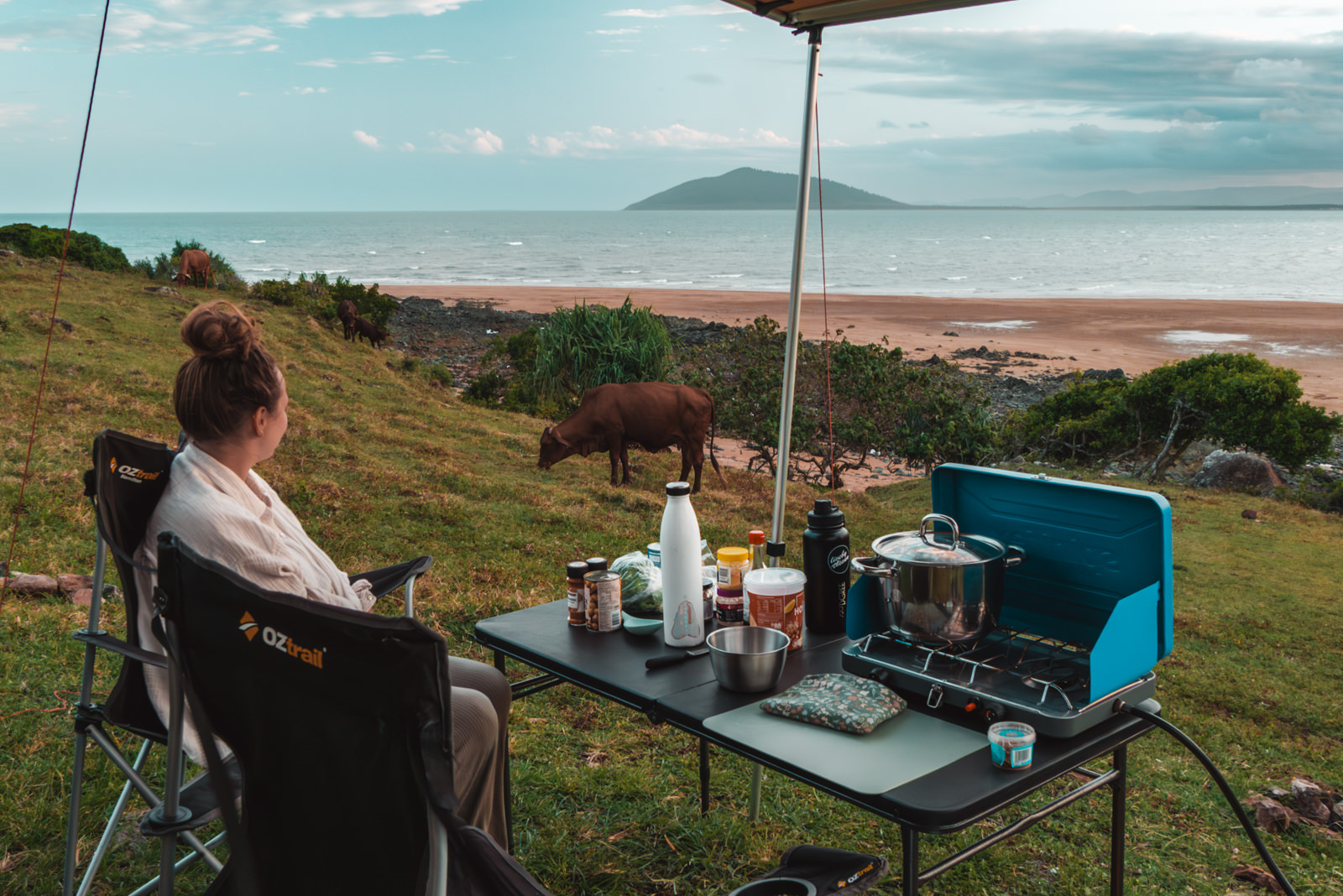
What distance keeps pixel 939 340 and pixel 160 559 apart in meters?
25.8

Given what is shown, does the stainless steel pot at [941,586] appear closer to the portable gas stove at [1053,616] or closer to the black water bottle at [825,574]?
the portable gas stove at [1053,616]

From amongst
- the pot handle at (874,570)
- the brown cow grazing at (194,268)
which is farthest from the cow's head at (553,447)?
the brown cow grazing at (194,268)

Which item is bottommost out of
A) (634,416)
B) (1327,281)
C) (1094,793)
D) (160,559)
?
(1094,793)

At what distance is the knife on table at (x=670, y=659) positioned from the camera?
1825 millimetres

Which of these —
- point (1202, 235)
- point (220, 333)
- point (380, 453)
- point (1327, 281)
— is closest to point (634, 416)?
point (380, 453)

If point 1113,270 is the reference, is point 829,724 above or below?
below

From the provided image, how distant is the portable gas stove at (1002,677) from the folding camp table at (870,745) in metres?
0.04

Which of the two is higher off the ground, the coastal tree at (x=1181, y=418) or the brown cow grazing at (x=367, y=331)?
the brown cow grazing at (x=367, y=331)

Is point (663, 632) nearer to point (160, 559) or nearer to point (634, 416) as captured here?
point (160, 559)

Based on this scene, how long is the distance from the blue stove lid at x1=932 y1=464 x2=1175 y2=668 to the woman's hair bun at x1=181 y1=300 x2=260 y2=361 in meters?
1.51

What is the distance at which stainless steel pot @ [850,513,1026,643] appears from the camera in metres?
1.58

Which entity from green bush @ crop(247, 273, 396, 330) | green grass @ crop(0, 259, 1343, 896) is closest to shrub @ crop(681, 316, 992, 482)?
green grass @ crop(0, 259, 1343, 896)

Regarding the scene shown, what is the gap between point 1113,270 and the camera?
50.2 meters

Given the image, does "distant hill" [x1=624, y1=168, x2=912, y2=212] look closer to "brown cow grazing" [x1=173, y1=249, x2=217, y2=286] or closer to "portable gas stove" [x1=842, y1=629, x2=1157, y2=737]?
"brown cow grazing" [x1=173, y1=249, x2=217, y2=286]
